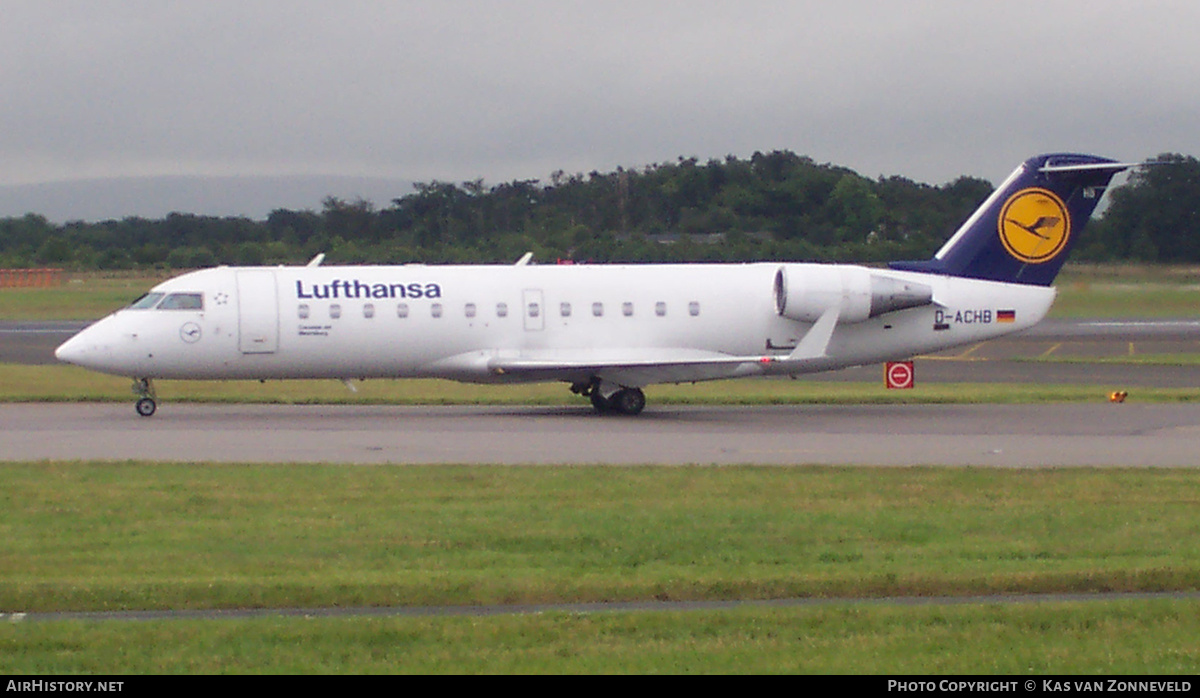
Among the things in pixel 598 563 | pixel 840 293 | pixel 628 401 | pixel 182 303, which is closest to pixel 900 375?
pixel 840 293

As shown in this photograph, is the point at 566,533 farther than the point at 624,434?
No

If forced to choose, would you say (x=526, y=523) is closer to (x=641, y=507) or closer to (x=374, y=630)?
(x=641, y=507)

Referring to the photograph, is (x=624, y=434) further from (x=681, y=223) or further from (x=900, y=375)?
(x=681, y=223)

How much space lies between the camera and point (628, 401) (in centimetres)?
2622

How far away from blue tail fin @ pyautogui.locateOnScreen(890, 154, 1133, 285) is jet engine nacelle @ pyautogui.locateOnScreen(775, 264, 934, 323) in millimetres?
1711

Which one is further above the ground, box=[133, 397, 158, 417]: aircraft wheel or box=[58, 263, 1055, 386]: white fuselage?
box=[58, 263, 1055, 386]: white fuselage

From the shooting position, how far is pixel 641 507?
14781 millimetres

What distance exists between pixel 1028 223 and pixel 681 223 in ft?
61.0

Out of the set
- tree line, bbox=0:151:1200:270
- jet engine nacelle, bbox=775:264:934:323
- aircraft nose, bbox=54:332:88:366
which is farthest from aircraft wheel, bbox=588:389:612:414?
tree line, bbox=0:151:1200:270

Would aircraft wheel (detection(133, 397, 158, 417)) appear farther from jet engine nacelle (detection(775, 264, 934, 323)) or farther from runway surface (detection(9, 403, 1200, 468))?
jet engine nacelle (detection(775, 264, 934, 323))

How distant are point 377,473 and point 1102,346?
115ft

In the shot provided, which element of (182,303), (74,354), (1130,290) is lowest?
(74,354)

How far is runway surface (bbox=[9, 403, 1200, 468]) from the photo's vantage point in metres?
19.5
